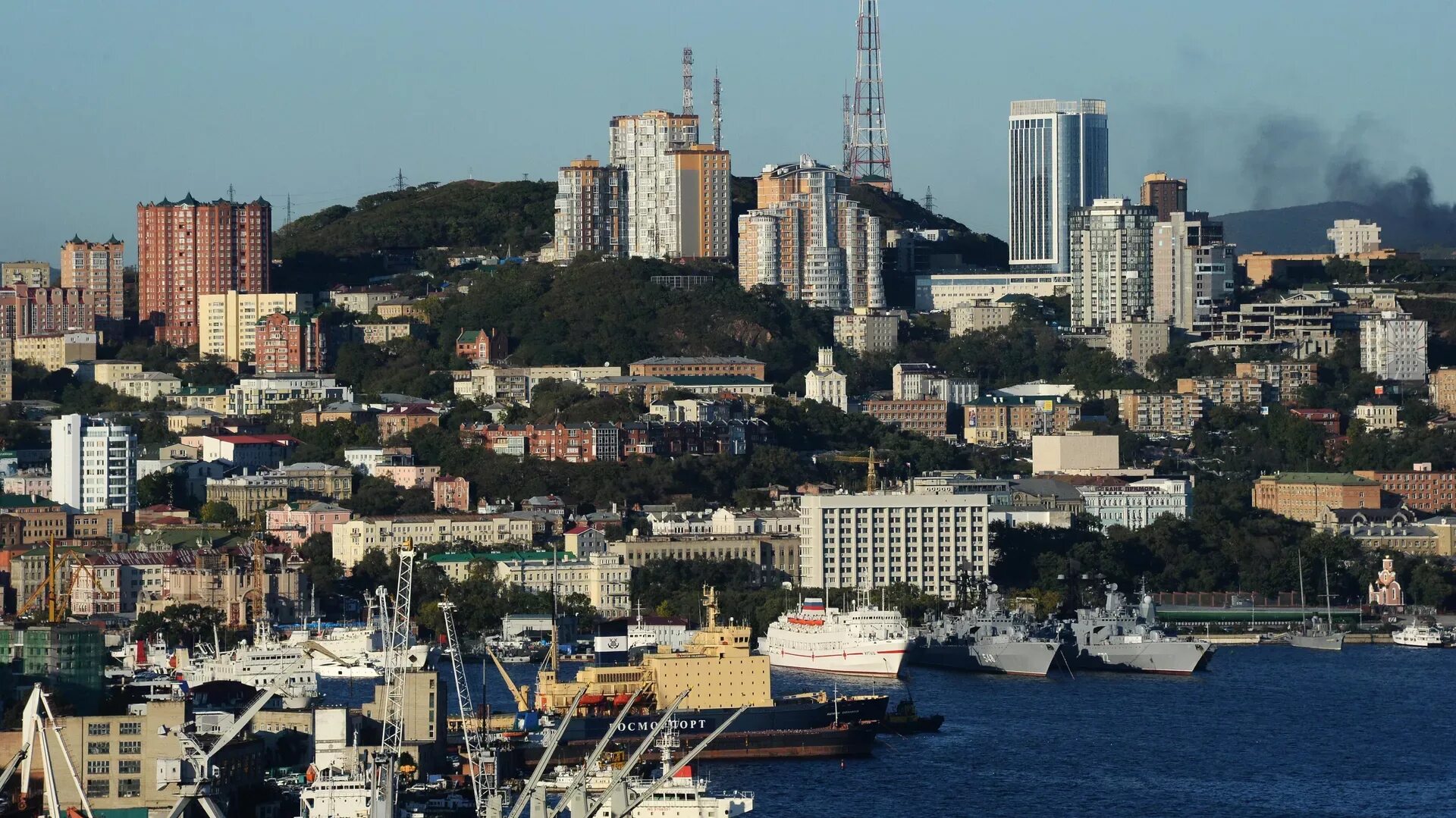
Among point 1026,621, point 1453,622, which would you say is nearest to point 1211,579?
point 1453,622

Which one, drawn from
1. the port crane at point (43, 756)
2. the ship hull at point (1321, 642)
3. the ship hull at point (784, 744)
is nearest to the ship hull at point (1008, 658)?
the ship hull at point (1321, 642)

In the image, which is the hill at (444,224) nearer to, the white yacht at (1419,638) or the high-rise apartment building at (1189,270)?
the high-rise apartment building at (1189,270)

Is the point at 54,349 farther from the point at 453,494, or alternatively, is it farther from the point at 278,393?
the point at 453,494

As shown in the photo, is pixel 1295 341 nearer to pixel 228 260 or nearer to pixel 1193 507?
pixel 1193 507

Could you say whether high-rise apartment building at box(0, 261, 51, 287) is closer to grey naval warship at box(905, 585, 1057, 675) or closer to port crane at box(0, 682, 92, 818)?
grey naval warship at box(905, 585, 1057, 675)

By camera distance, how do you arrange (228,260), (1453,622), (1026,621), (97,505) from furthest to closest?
1. (228,260)
2. (97,505)
3. (1453,622)
4. (1026,621)

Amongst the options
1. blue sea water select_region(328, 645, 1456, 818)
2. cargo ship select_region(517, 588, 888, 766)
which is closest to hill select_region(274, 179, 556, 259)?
blue sea water select_region(328, 645, 1456, 818)

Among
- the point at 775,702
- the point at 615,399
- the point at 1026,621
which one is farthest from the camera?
the point at 615,399

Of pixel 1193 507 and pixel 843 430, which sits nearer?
pixel 1193 507

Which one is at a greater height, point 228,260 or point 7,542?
point 228,260
